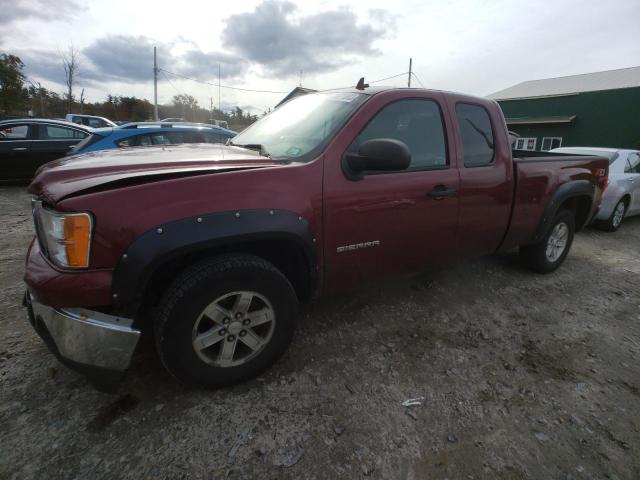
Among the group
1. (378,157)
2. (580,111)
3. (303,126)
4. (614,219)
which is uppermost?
(580,111)

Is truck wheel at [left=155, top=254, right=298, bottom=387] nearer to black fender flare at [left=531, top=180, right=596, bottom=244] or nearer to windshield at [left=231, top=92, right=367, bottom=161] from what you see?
windshield at [left=231, top=92, right=367, bottom=161]

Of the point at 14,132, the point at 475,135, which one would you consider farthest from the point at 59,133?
the point at 475,135

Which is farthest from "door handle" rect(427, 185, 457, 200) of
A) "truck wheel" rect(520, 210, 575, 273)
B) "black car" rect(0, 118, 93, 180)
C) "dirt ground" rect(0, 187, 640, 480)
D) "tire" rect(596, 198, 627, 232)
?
"black car" rect(0, 118, 93, 180)

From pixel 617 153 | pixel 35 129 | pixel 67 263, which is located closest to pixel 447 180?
pixel 67 263

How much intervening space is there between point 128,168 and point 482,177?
8.69 feet

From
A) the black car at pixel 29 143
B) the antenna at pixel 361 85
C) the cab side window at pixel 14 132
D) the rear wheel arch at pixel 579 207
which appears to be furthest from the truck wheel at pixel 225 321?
the cab side window at pixel 14 132

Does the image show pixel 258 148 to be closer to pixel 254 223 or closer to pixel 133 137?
pixel 254 223

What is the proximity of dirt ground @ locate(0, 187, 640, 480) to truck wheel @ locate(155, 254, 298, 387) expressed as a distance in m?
0.20

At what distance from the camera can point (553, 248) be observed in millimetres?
4289

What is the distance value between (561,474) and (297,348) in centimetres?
166

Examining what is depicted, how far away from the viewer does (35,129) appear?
8.14 metres

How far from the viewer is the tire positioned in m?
6.60

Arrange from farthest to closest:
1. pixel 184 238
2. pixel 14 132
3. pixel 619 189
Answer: pixel 14 132, pixel 619 189, pixel 184 238

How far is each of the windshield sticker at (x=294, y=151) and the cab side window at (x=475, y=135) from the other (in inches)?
56.3
